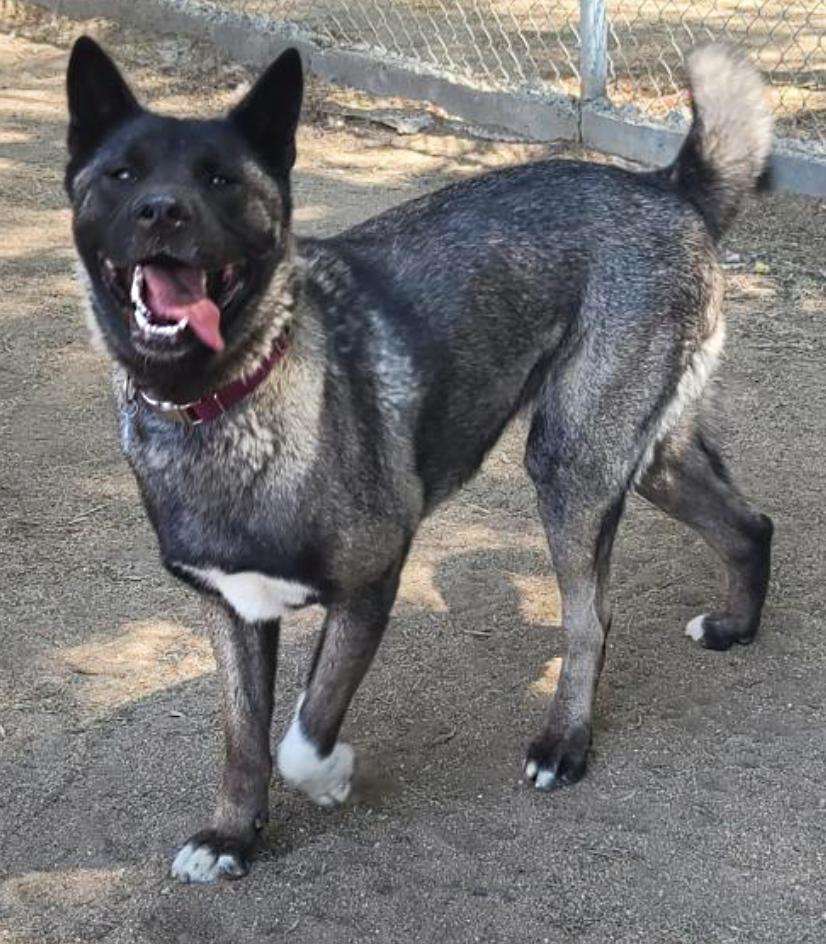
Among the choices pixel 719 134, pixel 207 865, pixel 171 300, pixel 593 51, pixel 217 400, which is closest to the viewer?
pixel 171 300

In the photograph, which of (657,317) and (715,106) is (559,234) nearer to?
(657,317)

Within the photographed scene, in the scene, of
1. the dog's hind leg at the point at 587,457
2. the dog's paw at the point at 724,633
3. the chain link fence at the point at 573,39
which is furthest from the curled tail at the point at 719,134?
the chain link fence at the point at 573,39

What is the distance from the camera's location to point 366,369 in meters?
3.33

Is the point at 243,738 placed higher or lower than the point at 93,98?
lower

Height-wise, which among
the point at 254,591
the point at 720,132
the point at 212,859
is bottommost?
the point at 212,859

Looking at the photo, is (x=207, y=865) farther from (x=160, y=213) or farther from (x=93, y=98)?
(x=93, y=98)

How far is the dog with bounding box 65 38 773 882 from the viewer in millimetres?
2984

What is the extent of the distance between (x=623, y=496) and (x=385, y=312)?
0.74m

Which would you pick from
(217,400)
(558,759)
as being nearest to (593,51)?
(558,759)

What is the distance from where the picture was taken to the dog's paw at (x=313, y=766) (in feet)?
10.9

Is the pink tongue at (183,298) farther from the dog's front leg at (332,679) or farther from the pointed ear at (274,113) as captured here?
the dog's front leg at (332,679)

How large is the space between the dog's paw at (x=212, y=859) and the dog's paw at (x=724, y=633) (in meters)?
1.40

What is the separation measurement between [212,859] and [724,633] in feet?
4.99

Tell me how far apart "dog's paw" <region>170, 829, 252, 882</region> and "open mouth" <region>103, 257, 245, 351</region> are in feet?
3.57
